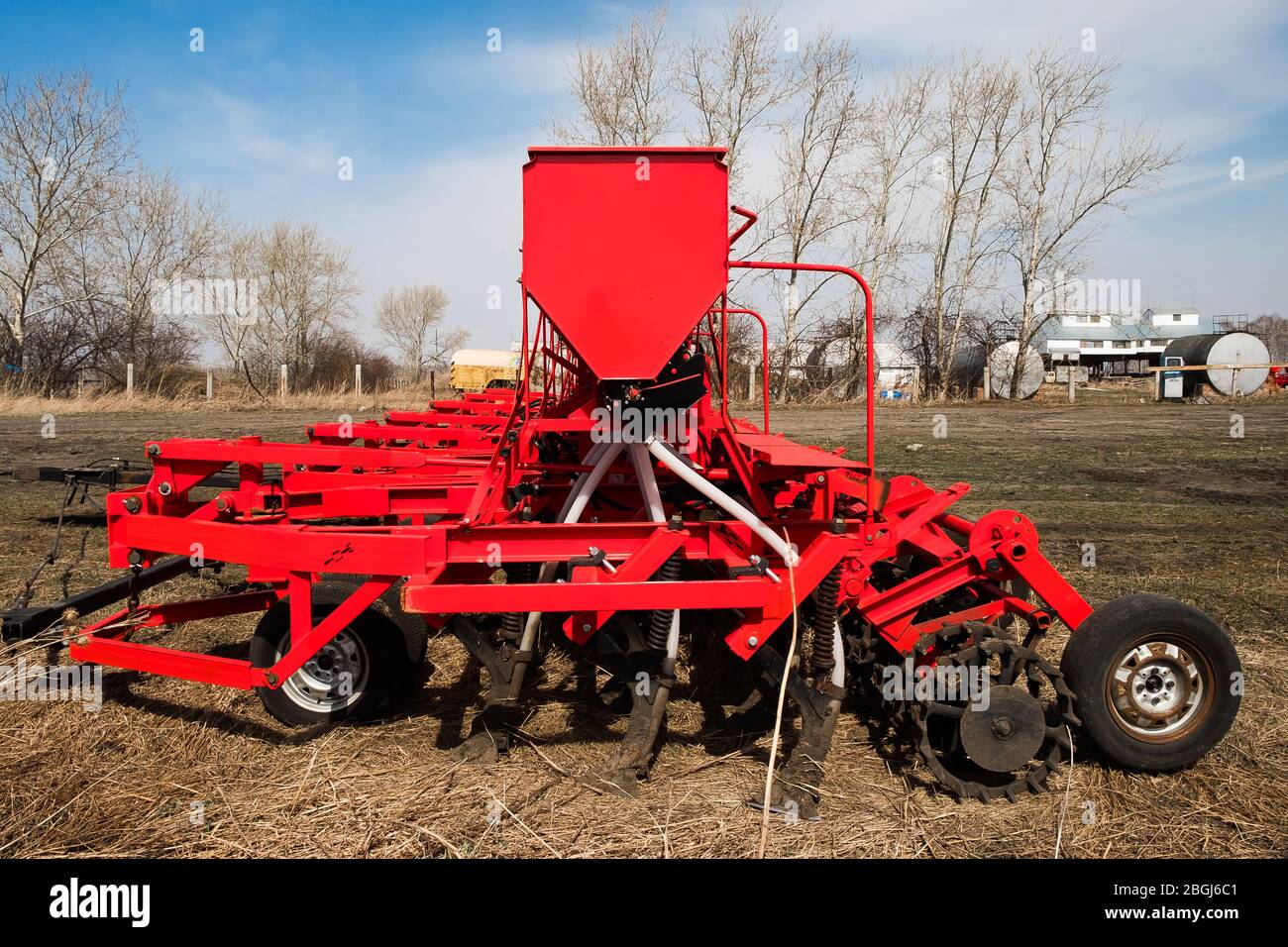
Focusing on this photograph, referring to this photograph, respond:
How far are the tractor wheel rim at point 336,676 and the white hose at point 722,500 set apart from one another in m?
1.92

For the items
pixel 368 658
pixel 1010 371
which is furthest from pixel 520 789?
pixel 1010 371

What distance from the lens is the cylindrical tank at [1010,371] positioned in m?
34.2

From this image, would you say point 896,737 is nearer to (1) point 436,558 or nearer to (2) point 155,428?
(1) point 436,558

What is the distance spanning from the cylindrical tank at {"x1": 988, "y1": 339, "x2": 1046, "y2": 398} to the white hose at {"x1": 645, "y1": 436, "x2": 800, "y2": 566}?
33.4m

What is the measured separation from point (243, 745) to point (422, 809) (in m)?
1.18

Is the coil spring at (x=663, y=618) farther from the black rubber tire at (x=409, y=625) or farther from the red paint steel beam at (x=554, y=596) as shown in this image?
the black rubber tire at (x=409, y=625)

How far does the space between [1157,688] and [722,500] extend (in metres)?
2.21

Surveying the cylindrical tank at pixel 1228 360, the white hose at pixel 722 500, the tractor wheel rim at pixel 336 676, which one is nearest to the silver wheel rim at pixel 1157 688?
the white hose at pixel 722 500

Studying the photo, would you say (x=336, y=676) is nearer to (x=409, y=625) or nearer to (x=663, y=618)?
(x=409, y=625)

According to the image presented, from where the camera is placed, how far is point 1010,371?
34.2 metres

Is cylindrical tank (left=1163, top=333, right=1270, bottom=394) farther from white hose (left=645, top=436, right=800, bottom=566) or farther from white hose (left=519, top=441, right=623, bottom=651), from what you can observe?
white hose (left=645, top=436, right=800, bottom=566)

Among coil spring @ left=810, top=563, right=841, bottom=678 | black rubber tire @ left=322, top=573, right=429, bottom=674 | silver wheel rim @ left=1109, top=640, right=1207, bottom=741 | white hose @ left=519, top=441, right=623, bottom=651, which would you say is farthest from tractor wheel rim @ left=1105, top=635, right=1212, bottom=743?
black rubber tire @ left=322, top=573, right=429, bottom=674
